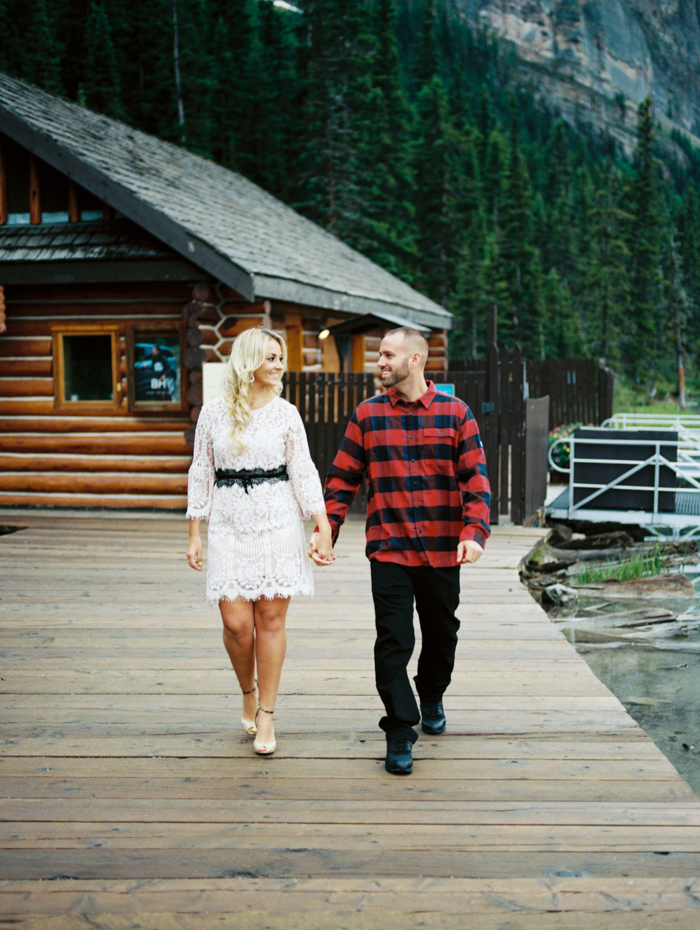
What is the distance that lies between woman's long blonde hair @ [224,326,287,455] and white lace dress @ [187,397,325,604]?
0.16ft

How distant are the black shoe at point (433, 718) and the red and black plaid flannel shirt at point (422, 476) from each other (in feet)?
2.44

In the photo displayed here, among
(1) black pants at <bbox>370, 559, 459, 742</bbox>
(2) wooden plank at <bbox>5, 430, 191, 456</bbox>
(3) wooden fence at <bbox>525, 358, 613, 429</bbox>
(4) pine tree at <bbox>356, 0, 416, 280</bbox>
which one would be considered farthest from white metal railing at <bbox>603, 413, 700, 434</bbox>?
(4) pine tree at <bbox>356, 0, 416, 280</bbox>

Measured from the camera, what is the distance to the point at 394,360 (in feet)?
12.4

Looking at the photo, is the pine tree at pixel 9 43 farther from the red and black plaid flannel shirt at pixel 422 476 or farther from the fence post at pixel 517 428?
the red and black plaid flannel shirt at pixel 422 476

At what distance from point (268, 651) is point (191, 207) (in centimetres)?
887

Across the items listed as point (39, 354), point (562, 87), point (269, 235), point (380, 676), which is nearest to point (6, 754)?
point (380, 676)

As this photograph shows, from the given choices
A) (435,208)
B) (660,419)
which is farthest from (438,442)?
(435,208)

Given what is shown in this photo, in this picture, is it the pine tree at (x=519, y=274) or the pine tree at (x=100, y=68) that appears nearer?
the pine tree at (x=100, y=68)

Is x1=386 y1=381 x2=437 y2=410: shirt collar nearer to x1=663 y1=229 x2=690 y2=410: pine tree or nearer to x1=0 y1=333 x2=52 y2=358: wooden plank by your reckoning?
x1=0 y1=333 x2=52 y2=358: wooden plank

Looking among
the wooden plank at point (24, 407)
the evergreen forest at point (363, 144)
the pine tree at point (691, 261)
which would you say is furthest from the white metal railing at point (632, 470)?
the pine tree at point (691, 261)

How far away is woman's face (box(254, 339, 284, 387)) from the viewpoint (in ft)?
12.3

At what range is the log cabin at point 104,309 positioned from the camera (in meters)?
10.3

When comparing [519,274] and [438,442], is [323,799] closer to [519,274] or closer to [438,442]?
[438,442]

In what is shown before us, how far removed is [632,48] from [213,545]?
172 metres
